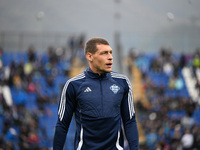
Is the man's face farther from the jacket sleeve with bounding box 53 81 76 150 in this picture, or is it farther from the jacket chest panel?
the jacket sleeve with bounding box 53 81 76 150

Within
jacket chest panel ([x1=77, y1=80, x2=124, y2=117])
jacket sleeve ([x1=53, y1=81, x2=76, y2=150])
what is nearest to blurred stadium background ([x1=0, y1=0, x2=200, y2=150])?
jacket sleeve ([x1=53, y1=81, x2=76, y2=150])

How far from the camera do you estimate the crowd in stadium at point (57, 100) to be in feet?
43.7

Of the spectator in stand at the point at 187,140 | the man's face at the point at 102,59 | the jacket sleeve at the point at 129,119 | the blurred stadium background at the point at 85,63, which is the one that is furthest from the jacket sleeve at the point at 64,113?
the spectator in stand at the point at 187,140

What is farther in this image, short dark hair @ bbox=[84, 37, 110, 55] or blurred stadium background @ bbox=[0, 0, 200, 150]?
blurred stadium background @ bbox=[0, 0, 200, 150]

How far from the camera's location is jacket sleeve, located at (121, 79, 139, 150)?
11.0 feet

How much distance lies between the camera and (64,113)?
3.41m

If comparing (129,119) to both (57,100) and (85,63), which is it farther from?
(85,63)

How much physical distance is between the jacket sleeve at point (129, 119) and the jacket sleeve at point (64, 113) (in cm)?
52

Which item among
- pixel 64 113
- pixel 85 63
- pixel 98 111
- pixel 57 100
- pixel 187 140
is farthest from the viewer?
pixel 85 63

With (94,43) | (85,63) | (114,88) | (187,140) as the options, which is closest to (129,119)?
(114,88)

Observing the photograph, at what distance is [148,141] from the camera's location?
46.2 ft

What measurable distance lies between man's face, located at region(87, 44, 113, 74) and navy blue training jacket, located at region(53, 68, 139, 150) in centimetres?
10

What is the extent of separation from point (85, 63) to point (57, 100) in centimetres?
375

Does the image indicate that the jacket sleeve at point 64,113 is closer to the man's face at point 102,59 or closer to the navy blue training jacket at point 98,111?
the navy blue training jacket at point 98,111
